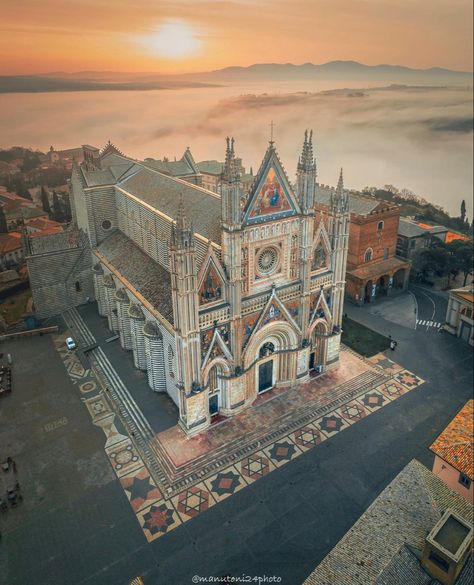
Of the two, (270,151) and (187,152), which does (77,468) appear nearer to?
(270,151)

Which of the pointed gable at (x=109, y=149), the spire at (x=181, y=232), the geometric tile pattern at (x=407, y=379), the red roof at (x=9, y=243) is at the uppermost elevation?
the pointed gable at (x=109, y=149)

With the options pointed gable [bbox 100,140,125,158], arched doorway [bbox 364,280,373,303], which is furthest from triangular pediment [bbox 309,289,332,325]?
pointed gable [bbox 100,140,125,158]

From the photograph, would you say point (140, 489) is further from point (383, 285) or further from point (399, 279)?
point (399, 279)

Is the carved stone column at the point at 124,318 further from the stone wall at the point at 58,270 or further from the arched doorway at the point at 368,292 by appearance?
the arched doorway at the point at 368,292

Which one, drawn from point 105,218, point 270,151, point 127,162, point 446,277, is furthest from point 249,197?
point 446,277

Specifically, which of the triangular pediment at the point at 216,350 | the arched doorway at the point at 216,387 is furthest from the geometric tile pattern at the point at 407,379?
the triangular pediment at the point at 216,350
